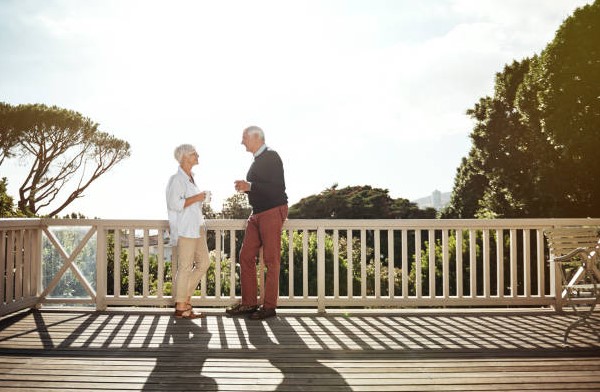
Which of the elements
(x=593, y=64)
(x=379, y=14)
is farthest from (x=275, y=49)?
(x=593, y=64)

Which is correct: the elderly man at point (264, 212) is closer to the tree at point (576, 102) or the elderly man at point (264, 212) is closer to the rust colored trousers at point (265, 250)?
the rust colored trousers at point (265, 250)

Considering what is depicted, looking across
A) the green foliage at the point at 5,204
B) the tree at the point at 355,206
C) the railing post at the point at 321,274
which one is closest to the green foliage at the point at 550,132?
the railing post at the point at 321,274

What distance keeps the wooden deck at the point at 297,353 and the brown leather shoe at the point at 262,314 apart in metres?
0.08

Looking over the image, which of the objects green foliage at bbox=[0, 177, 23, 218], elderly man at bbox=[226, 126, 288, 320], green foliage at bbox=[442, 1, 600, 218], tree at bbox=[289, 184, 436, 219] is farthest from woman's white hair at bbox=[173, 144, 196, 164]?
tree at bbox=[289, 184, 436, 219]

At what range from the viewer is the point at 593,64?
10898mm

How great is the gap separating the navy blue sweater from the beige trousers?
2.02ft

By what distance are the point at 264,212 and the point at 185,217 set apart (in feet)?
2.16

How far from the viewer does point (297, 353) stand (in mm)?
3387

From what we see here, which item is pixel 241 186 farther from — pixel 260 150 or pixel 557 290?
pixel 557 290

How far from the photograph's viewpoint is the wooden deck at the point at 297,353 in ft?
9.14

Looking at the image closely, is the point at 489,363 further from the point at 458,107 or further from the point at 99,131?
the point at 99,131

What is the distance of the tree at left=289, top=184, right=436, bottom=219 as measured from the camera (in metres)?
39.2

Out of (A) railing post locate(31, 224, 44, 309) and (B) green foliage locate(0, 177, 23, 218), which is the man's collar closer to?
(A) railing post locate(31, 224, 44, 309)

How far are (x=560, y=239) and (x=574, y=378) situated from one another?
6.38 ft
